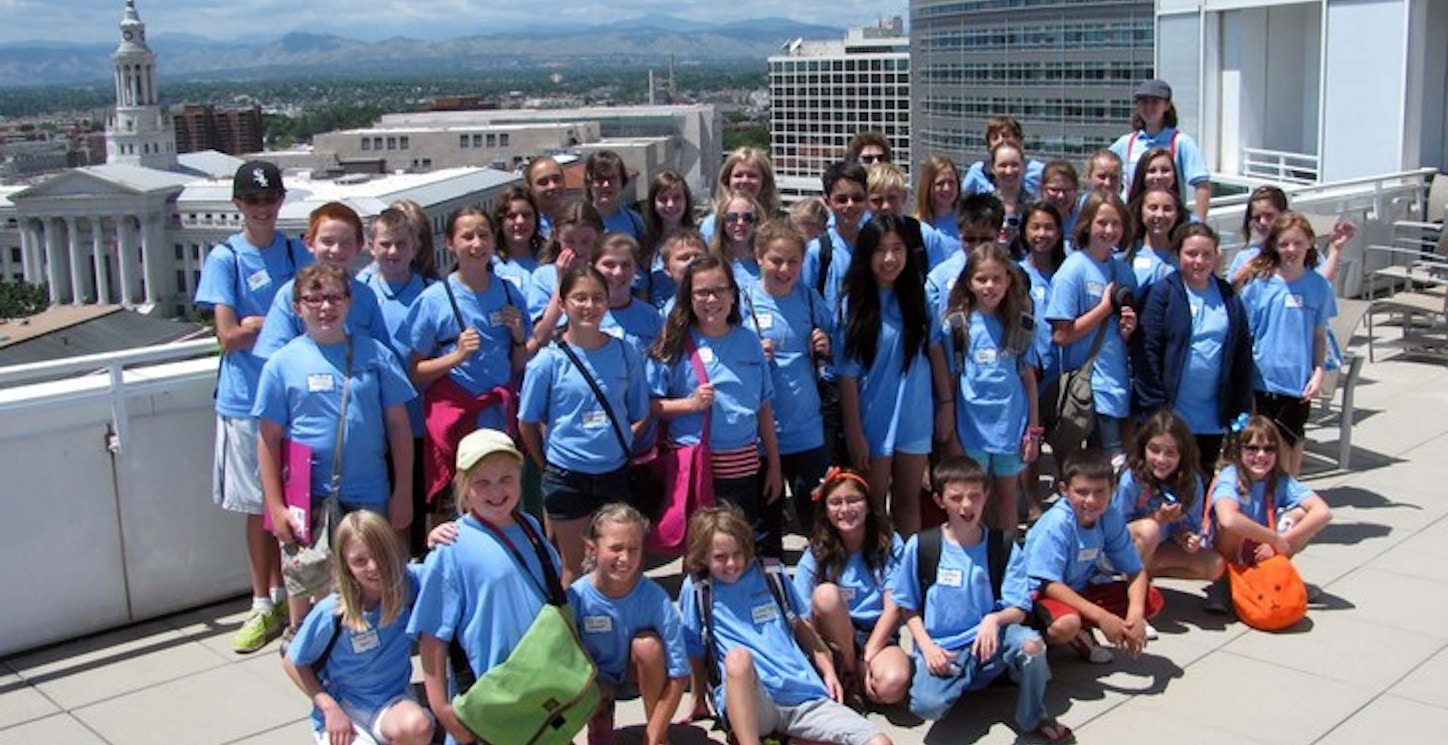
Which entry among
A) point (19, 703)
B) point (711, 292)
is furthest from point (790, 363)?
point (19, 703)

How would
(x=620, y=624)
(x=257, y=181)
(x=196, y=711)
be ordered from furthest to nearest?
(x=257, y=181)
(x=196, y=711)
(x=620, y=624)

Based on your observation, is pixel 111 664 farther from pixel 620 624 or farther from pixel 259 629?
pixel 620 624

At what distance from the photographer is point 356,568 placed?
13.3ft

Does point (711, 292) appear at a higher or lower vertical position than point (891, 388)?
higher

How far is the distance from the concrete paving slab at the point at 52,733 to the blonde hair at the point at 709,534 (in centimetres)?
199

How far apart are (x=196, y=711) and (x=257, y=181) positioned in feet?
6.18

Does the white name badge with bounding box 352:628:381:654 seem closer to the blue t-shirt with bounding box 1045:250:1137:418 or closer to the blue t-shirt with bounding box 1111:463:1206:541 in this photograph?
the blue t-shirt with bounding box 1111:463:1206:541

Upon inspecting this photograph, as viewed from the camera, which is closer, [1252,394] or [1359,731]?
[1359,731]

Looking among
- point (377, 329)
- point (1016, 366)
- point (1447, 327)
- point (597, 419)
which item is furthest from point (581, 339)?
point (1447, 327)

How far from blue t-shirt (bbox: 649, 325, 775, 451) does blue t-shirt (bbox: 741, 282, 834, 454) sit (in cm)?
27

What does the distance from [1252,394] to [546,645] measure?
11.8 ft

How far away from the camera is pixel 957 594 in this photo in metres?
4.60

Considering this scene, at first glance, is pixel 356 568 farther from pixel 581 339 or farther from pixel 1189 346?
pixel 1189 346

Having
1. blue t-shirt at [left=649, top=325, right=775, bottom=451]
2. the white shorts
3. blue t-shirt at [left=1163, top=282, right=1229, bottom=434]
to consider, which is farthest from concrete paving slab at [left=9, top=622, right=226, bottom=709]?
blue t-shirt at [left=1163, top=282, right=1229, bottom=434]
